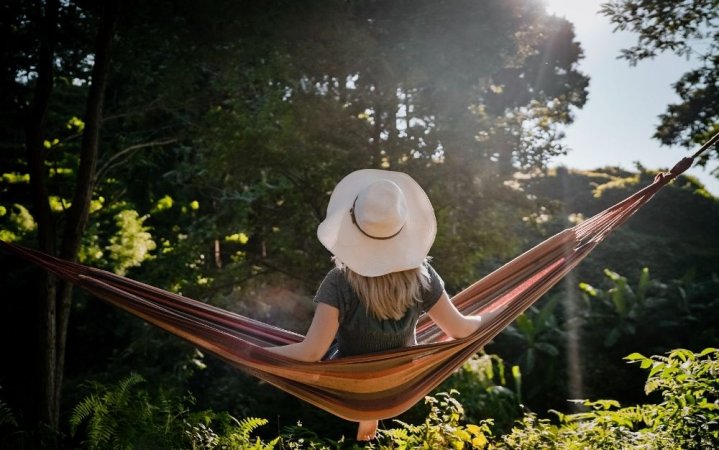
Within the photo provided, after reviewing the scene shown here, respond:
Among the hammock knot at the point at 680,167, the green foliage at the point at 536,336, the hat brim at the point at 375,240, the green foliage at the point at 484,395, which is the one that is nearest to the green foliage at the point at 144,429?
the hat brim at the point at 375,240

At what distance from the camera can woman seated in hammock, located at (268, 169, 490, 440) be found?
164cm

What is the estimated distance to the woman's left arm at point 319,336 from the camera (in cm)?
162

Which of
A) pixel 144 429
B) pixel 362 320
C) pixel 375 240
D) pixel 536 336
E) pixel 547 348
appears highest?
pixel 536 336

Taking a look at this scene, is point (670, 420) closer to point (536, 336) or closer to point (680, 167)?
point (680, 167)

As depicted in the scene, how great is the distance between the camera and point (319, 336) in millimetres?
1653

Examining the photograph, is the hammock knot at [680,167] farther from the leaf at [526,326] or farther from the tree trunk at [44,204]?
the leaf at [526,326]

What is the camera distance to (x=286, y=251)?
18.5 ft

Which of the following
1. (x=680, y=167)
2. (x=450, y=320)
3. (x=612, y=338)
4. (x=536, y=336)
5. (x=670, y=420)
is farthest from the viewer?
(x=536, y=336)

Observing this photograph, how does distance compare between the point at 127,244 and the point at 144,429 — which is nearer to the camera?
the point at 144,429

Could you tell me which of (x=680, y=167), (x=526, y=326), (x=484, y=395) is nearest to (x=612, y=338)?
(x=526, y=326)

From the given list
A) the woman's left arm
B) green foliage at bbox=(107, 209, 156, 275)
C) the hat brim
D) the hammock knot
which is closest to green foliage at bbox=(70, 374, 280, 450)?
the woman's left arm

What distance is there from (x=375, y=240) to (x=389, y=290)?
15cm

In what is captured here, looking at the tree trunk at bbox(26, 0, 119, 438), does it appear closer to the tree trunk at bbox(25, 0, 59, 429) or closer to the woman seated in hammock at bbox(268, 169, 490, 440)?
the tree trunk at bbox(25, 0, 59, 429)

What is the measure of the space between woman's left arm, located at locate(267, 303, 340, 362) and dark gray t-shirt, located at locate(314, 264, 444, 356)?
23 mm
